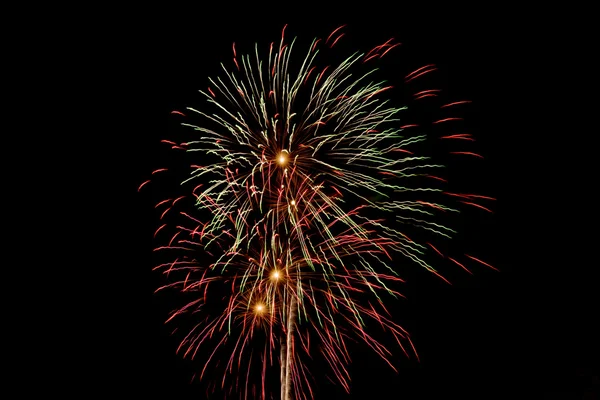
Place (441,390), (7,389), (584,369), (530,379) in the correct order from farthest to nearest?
(441,390)
(530,379)
(584,369)
(7,389)

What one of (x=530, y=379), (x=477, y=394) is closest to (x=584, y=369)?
(x=530, y=379)

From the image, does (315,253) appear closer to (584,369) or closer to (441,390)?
(584,369)

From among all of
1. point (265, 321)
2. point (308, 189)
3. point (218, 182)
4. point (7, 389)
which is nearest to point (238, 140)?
point (218, 182)

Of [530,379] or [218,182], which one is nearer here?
[218,182]

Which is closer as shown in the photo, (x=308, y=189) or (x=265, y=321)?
(x=308, y=189)

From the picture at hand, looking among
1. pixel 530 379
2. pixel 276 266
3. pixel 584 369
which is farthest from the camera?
pixel 530 379

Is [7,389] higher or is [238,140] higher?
[238,140]

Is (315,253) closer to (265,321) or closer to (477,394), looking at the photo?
(265,321)

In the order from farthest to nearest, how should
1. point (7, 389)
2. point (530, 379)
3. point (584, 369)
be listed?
1. point (530, 379)
2. point (584, 369)
3. point (7, 389)

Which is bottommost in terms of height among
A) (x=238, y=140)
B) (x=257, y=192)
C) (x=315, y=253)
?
(x=315, y=253)
